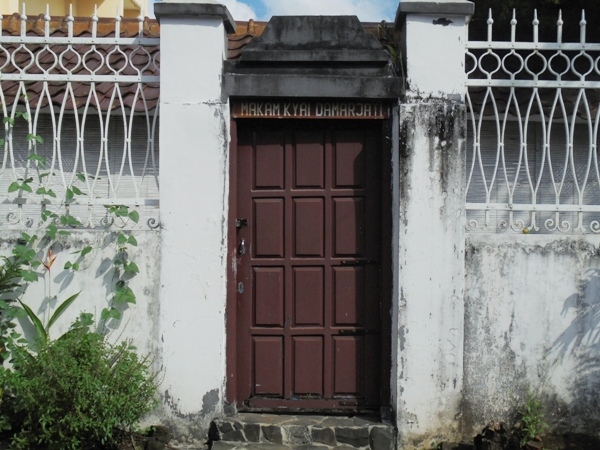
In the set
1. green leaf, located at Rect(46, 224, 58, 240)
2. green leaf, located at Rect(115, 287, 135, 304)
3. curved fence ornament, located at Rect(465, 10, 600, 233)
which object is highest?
curved fence ornament, located at Rect(465, 10, 600, 233)

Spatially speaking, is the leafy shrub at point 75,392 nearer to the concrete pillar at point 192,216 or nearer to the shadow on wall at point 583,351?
the concrete pillar at point 192,216

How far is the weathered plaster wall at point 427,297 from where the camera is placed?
542 cm

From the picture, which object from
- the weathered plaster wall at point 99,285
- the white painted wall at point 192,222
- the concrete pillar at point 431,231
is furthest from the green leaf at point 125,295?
the concrete pillar at point 431,231

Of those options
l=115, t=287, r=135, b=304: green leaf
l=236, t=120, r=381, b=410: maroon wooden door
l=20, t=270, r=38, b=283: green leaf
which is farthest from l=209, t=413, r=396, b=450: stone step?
l=20, t=270, r=38, b=283: green leaf

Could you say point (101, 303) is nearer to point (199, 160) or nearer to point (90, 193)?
point (90, 193)

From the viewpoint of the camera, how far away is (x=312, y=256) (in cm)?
574

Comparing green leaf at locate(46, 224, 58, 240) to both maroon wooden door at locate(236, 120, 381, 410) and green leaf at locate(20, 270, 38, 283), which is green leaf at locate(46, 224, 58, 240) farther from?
maroon wooden door at locate(236, 120, 381, 410)

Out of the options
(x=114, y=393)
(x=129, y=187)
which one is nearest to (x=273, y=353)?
(x=114, y=393)

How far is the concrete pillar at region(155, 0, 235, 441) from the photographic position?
17.9 ft

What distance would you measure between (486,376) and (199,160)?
8.84 ft

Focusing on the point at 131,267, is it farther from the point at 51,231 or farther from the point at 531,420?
the point at 531,420

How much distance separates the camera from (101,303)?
555cm

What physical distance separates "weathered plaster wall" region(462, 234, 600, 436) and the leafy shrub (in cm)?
244

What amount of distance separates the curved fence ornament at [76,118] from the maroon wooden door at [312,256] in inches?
32.6
